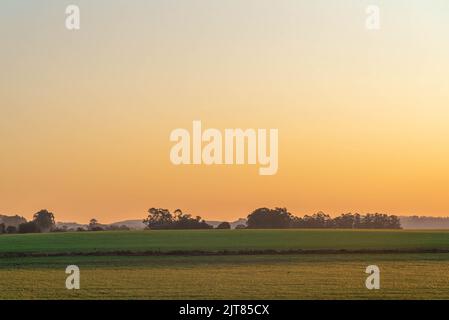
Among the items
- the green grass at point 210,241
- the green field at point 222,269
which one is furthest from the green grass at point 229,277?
the green grass at point 210,241

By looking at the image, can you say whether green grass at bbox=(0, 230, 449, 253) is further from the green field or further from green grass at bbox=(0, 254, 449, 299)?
green grass at bbox=(0, 254, 449, 299)

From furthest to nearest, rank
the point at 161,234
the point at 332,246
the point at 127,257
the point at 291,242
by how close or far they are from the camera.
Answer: the point at 161,234 → the point at 291,242 → the point at 332,246 → the point at 127,257

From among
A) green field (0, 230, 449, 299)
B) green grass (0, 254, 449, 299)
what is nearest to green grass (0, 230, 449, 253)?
green field (0, 230, 449, 299)

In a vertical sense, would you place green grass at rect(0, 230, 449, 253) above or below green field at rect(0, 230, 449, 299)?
above

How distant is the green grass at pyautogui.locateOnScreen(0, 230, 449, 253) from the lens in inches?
2104

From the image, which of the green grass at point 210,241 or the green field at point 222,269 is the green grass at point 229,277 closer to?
the green field at point 222,269

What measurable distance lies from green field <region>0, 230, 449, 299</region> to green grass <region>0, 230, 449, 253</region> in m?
0.08

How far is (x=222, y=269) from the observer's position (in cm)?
3794

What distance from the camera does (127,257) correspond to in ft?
153

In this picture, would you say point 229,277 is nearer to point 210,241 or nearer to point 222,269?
point 222,269

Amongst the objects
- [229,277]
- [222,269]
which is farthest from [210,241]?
[229,277]
